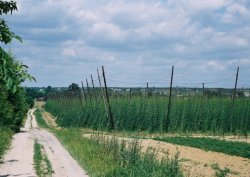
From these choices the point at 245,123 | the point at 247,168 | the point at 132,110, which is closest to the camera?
the point at 247,168

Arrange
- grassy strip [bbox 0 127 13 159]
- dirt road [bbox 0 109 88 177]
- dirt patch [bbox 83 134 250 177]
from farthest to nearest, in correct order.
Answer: grassy strip [bbox 0 127 13 159], dirt patch [bbox 83 134 250 177], dirt road [bbox 0 109 88 177]

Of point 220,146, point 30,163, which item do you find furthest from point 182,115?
point 30,163

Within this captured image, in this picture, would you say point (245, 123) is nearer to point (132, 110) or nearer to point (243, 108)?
point (243, 108)

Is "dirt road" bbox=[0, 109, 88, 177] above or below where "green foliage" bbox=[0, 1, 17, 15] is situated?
below

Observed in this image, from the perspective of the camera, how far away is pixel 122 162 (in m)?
14.8

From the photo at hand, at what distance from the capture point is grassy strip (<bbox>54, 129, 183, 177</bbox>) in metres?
11.7

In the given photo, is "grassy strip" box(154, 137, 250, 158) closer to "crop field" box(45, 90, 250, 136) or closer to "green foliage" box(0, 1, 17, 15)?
"crop field" box(45, 90, 250, 136)

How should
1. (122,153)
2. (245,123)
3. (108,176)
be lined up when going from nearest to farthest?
(108,176), (122,153), (245,123)

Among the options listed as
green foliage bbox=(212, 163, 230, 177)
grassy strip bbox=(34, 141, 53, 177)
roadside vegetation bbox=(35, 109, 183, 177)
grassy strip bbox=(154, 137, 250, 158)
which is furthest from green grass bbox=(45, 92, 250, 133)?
green foliage bbox=(212, 163, 230, 177)

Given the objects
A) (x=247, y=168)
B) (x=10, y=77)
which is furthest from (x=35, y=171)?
(x=247, y=168)

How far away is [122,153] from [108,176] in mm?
1571

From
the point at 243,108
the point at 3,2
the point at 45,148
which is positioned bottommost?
the point at 45,148

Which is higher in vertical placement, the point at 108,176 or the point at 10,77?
the point at 10,77

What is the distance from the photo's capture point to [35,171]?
47.7 feet
